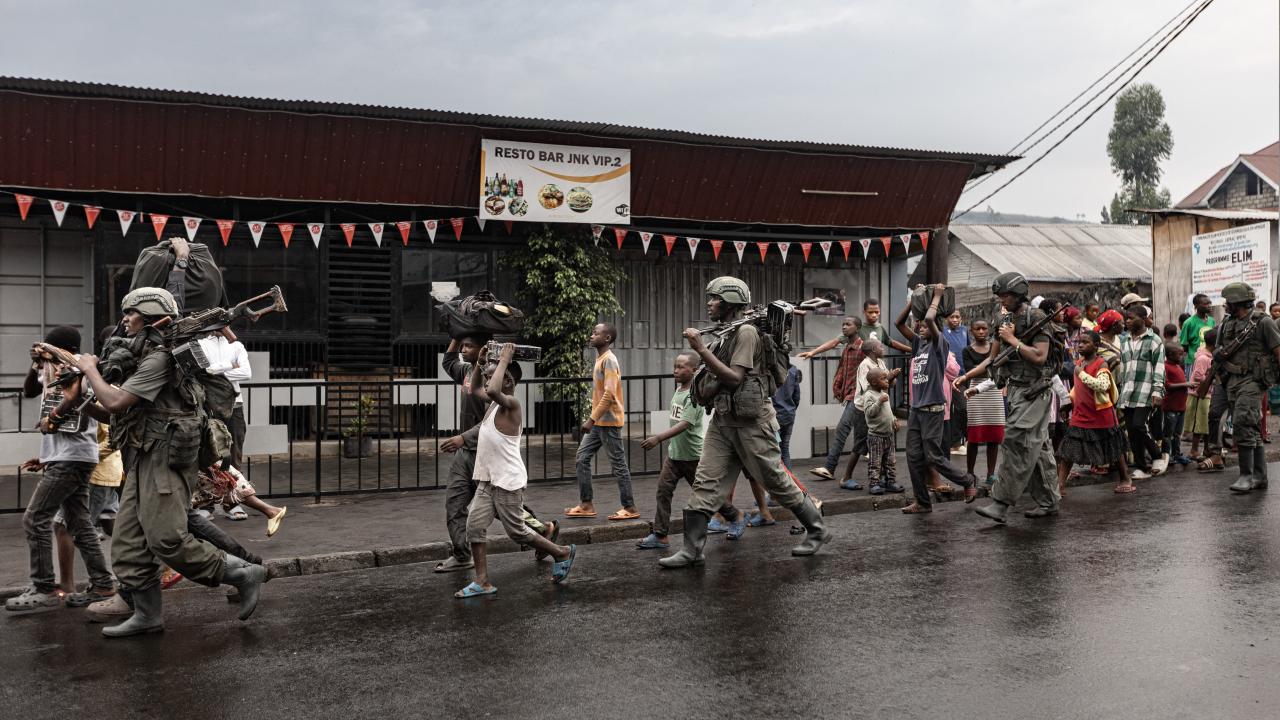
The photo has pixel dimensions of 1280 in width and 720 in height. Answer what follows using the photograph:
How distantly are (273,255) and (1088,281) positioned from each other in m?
18.9

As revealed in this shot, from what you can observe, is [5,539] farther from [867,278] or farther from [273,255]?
[867,278]

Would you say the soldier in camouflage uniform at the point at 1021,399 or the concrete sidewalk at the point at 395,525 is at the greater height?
the soldier in camouflage uniform at the point at 1021,399

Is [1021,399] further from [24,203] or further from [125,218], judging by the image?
[24,203]

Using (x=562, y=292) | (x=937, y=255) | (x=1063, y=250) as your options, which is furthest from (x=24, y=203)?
(x=1063, y=250)

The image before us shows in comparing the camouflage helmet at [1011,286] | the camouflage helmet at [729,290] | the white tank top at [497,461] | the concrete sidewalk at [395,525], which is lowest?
the concrete sidewalk at [395,525]

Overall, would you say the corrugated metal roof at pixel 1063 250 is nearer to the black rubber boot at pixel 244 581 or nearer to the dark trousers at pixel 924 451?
the dark trousers at pixel 924 451

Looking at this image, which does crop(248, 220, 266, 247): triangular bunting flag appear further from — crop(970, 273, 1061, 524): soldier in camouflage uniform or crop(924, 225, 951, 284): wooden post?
crop(924, 225, 951, 284): wooden post

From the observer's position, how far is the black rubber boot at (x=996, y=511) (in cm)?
854

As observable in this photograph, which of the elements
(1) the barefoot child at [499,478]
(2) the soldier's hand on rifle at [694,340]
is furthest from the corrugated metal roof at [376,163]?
(2) the soldier's hand on rifle at [694,340]

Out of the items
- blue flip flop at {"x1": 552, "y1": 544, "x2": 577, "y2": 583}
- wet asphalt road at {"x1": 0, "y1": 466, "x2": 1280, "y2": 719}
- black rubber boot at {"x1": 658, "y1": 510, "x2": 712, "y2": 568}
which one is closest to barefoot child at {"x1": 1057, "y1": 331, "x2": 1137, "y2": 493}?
wet asphalt road at {"x1": 0, "y1": 466, "x2": 1280, "y2": 719}

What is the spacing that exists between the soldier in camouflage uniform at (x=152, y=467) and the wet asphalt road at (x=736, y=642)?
306mm

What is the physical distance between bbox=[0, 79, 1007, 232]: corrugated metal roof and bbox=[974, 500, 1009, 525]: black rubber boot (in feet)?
A: 27.7

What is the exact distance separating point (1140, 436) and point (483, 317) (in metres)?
7.97

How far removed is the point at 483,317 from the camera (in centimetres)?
681
